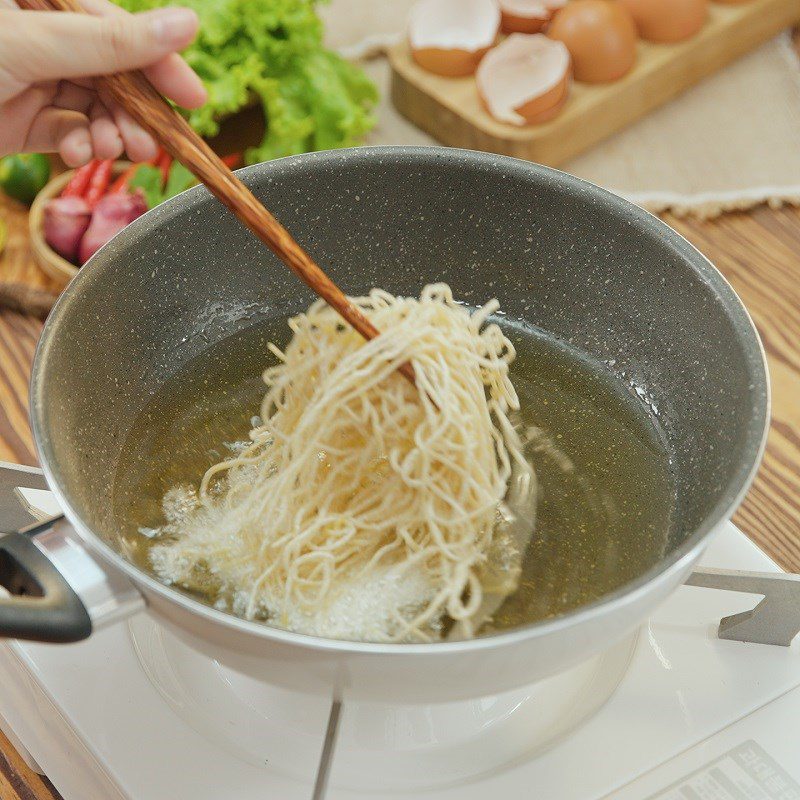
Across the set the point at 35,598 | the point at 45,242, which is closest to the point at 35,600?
the point at 35,598

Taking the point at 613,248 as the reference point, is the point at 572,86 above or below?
below

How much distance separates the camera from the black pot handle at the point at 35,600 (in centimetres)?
74

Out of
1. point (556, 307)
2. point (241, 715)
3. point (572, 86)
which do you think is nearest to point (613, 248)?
point (556, 307)

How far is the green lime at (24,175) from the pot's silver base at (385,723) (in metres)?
1.05

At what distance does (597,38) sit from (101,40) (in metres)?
1.18

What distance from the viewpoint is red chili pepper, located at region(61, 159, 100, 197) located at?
5.74 feet

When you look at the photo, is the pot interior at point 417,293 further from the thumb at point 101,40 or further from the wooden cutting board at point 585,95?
the wooden cutting board at point 585,95

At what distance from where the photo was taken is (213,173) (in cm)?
90

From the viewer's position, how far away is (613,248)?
118 cm

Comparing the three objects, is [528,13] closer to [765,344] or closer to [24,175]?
[765,344]

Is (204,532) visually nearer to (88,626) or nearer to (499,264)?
(88,626)

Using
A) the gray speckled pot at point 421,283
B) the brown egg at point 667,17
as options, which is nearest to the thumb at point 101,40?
the gray speckled pot at point 421,283

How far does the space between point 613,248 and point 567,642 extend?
1.83ft

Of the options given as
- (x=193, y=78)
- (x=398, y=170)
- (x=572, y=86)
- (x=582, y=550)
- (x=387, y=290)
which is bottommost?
(x=572, y=86)
